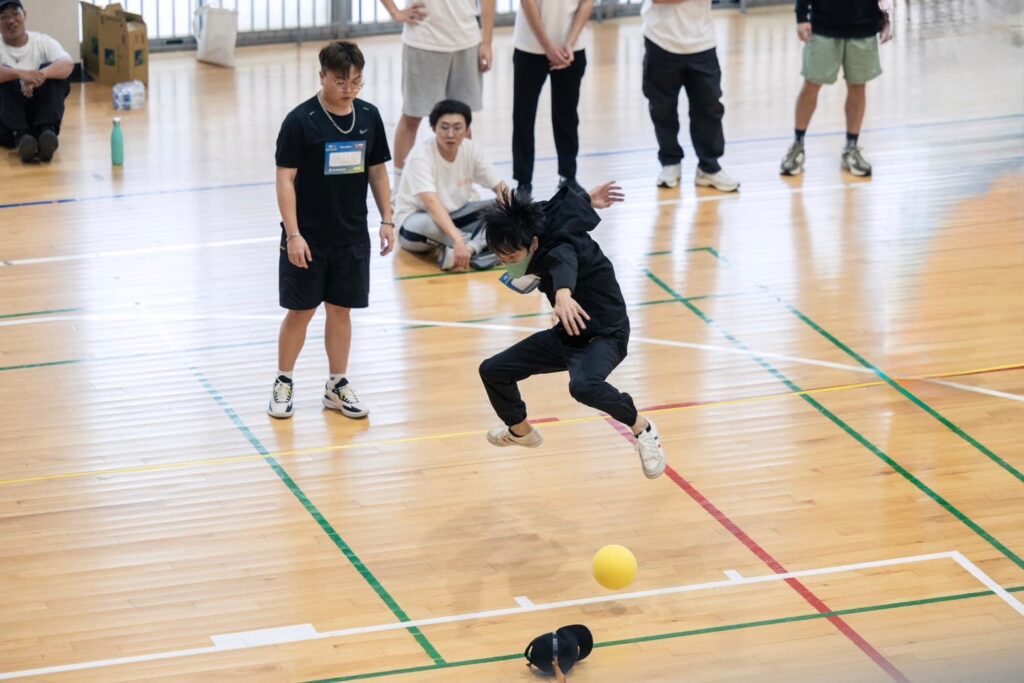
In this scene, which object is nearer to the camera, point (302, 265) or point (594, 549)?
point (594, 549)

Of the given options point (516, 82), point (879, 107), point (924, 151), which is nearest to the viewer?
point (516, 82)

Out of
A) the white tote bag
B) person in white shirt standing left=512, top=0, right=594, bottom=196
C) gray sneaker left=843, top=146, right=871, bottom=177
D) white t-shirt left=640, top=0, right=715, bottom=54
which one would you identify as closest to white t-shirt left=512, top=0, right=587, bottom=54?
person in white shirt standing left=512, top=0, right=594, bottom=196

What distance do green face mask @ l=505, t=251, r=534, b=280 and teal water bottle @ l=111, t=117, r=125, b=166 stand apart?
6087mm

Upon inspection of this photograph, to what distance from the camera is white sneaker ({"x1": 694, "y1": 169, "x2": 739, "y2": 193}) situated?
446 inches

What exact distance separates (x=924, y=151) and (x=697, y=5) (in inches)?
89.4

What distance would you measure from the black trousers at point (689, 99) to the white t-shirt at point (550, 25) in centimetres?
77

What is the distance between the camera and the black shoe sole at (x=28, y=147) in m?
11.7

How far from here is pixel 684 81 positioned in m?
11.4

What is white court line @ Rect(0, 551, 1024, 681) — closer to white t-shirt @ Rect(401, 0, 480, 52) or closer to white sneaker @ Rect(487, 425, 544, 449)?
white sneaker @ Rect(487, 425, 544, 449)

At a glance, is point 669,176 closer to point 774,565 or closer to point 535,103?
point 535,103

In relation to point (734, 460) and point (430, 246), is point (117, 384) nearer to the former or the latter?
point (430, 246)

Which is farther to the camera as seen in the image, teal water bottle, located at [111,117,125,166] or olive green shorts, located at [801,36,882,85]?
teal water bottle, located at [111,117,125,166]

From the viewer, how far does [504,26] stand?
54.1 feet

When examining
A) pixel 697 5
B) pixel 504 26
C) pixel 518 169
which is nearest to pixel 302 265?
pixel 518 169
